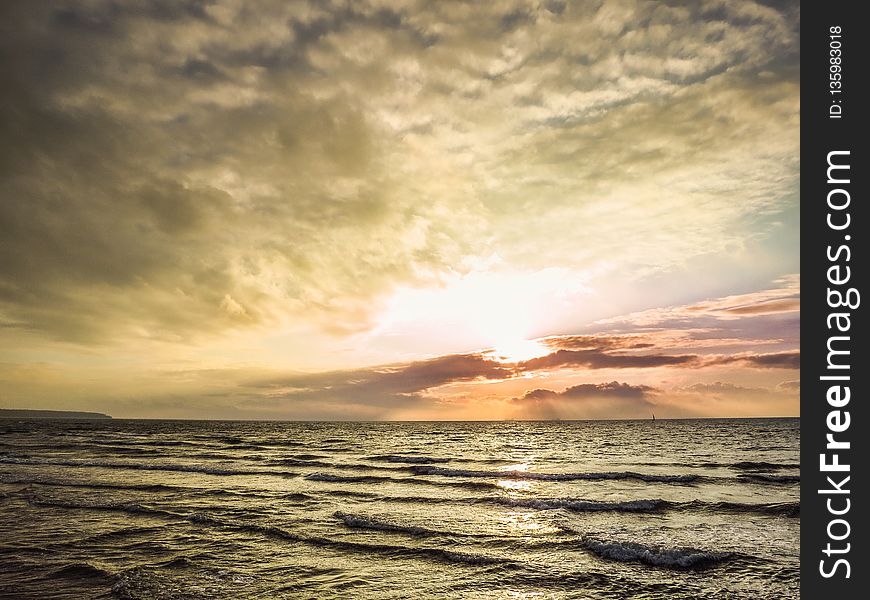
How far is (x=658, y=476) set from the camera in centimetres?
3177

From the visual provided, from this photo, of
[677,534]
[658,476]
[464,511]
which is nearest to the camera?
[677,534]

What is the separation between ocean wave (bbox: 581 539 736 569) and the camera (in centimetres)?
1298

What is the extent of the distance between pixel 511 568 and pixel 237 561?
7.45m

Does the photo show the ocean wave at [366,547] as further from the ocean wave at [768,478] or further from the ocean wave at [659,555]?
the ocean wave at [768,478]

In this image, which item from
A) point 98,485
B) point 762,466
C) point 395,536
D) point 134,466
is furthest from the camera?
point 762,466

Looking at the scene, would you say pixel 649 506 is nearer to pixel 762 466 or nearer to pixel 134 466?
pixel 762 466

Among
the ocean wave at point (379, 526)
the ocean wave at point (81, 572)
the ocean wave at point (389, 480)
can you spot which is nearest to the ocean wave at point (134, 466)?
the ocean wave at point (389, 480)

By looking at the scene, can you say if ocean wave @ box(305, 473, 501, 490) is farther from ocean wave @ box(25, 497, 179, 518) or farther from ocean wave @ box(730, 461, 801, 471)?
ocean wave @ box(730, 461, 801, 471)

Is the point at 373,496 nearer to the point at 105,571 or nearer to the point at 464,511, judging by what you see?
the point at 464,511

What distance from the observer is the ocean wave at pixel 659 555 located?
42.6 ft

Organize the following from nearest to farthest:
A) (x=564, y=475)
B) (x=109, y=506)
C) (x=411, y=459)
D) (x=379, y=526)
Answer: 1. (x=379, y=526)
2. (x=109, y=506)
3. (x=564, y=475)
4. (x=411, y=459)

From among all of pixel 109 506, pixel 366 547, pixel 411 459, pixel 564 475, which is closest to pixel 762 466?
pixel 564 475

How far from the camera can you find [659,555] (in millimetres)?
13461
